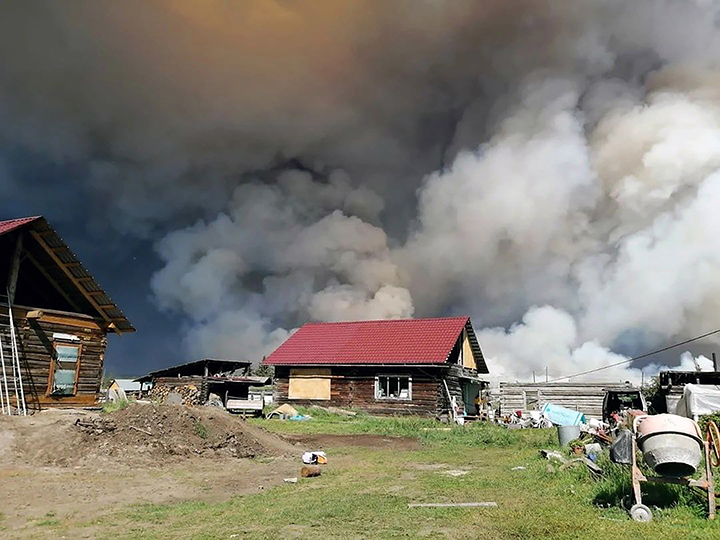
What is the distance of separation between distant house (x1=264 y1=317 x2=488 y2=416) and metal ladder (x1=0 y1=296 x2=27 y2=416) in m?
20.3

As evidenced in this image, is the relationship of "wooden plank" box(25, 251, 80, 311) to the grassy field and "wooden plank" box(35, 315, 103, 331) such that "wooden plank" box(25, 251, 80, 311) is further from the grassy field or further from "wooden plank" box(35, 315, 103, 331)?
the grassy field

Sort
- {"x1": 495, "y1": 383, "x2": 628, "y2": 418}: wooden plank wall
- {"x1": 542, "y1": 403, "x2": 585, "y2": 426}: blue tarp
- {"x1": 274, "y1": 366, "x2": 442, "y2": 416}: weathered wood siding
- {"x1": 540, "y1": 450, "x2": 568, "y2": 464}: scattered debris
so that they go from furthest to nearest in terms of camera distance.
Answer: {"x1": 274, "y1": 366, "x2": 442, "y2": 416}: weathered wood siding < {"x1": 495, "y1": 383, "x2": 628, "y2": 418}: wooden plank wall < {"x1": 542, "y1": 403, "x2": 585, "y2": 426}: blue tarp < {"x1": 540, "y1": 450, "x2": 568, "y2": 464}: scattered debris

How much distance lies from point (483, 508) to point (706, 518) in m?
3.20

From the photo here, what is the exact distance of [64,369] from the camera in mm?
22031

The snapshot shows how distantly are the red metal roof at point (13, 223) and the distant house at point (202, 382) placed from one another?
21.8 meters

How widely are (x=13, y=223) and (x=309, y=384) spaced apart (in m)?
22.3

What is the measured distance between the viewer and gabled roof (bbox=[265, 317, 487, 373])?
3684 cm

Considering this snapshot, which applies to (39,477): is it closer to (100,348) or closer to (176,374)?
(100,348)

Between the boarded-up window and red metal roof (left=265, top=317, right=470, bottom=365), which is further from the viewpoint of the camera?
the boarded-up window

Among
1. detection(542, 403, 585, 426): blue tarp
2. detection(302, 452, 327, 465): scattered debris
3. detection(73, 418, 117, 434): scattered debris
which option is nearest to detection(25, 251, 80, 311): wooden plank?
detection(73, 418, 117, 434): scattered debris

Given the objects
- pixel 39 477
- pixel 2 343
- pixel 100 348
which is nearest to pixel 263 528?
pixel 39 477

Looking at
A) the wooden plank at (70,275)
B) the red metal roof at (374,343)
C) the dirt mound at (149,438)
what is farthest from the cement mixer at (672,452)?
the red metal roof at (374,343)

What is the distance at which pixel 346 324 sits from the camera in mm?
43938

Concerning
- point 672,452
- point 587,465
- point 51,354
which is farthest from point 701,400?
point 51,354
